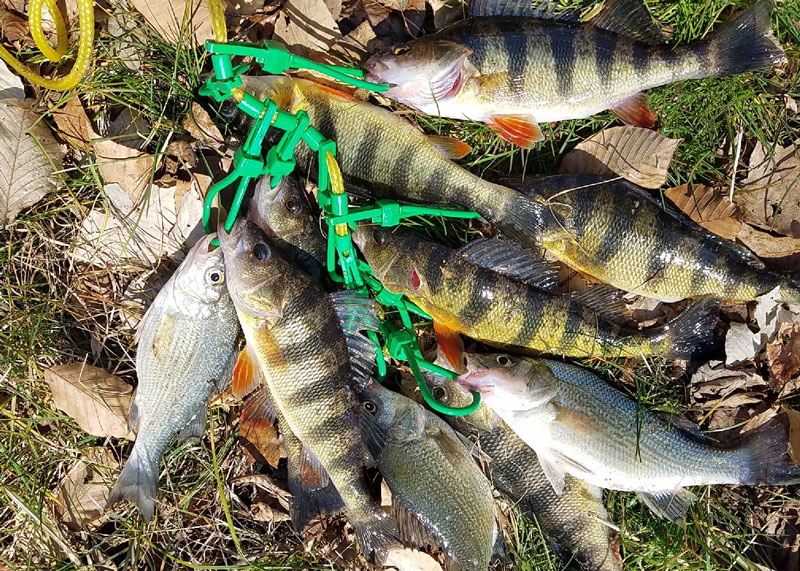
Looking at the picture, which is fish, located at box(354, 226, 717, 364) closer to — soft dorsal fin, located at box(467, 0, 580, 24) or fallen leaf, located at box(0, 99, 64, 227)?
soft dorsal fin, located at box(467, 0, 580, 24)

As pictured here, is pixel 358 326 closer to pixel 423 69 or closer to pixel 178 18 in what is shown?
pixel 423 69

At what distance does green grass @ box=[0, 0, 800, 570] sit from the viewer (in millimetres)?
3451

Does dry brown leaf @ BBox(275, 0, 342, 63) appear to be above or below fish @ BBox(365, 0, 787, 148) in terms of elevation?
above

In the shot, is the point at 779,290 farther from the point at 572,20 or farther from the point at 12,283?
the point at 12,283

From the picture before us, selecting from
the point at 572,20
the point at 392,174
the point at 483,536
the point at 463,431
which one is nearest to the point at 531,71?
the point at 572,20

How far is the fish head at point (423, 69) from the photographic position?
3.19 m

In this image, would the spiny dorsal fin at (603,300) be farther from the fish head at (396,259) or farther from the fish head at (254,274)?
the fish head at (254,274)

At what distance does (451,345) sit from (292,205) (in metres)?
1.16

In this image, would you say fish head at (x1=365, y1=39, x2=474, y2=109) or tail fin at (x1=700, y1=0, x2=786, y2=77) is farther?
tail fin at (x1=700, y1=0, x2=786, y2=77)

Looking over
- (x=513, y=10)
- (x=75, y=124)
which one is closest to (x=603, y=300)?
(x=513, y=10)

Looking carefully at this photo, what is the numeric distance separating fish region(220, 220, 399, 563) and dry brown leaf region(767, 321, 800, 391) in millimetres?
2392

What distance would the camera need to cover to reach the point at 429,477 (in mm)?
3320

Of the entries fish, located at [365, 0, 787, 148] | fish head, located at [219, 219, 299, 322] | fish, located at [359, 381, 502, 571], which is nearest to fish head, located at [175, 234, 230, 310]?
fish head, located at [219, 219, 299, 322]

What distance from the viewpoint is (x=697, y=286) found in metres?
3.37
